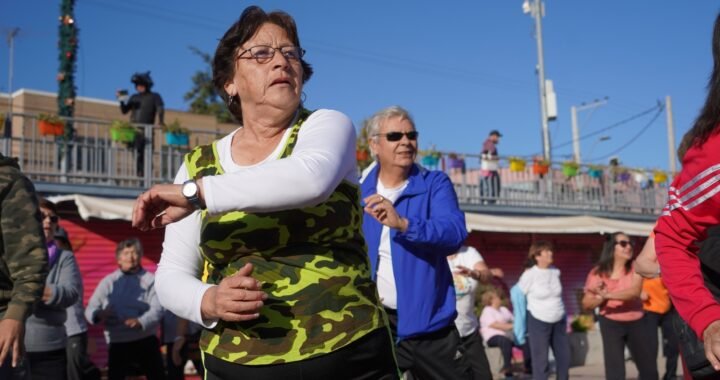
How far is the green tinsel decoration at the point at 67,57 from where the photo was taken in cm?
1922

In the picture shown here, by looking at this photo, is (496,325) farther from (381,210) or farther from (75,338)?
(381,210)

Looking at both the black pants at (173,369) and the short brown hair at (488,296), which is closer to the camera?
the black pants at (173,369)

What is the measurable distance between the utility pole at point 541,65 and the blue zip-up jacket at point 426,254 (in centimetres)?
2646

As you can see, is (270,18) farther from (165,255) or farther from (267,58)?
A: (165,255)

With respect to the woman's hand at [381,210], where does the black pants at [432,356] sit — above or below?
below

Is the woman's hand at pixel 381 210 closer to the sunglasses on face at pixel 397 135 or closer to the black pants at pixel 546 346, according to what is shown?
the sunglasses on face at pixel 397 135

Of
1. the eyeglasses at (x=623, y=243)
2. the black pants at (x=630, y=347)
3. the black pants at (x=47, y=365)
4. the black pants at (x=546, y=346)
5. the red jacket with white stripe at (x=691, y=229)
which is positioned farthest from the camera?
A: the black pants at (x=546, y=346)

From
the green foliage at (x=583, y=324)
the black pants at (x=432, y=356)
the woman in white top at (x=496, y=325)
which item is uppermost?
the black pants at (x=432, y=356)

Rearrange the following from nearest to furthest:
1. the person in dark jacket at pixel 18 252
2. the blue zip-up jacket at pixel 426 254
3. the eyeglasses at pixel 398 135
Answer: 1. the person in dark jacket at pixel 18 252
2. the blue zip-up jacket at pixel 426 254
3. the eyeglasses at pixel 398 135

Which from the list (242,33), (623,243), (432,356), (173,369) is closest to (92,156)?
(173,369)

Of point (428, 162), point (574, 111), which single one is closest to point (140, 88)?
point (428, 162)

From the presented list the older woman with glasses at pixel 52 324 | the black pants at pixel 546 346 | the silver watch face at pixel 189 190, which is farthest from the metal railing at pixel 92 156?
the silver watch face at pixel 189 190

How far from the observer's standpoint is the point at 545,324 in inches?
405

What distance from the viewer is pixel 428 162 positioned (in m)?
19.8
